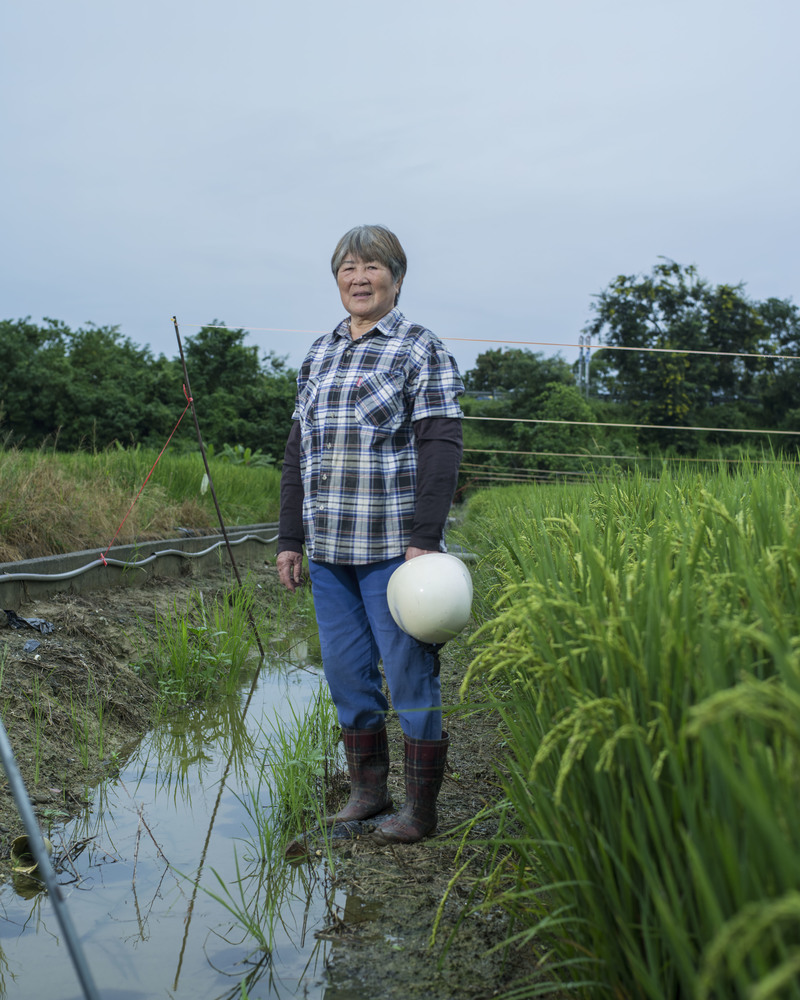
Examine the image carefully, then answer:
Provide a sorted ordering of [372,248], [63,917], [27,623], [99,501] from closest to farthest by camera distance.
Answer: [63,917]
[372,248]
[27,623]
[99,501]

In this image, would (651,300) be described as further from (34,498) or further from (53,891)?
(53,891)

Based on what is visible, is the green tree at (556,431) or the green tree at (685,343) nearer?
the green tree at (556,431)

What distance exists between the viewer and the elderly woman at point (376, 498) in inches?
108

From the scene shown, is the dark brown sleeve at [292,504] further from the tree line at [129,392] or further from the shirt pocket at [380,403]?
the tree line at [129,392]

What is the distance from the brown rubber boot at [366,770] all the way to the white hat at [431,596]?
549mm

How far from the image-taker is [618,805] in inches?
57.7

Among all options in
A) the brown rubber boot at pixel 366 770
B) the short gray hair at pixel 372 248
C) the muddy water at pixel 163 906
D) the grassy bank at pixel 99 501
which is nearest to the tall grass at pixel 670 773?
the muddy water at pixel 163 906

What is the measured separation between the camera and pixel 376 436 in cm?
278

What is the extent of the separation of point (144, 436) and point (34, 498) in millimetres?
18403

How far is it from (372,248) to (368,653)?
1374 millimetres

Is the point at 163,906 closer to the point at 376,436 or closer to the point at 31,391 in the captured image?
the point at 376,436

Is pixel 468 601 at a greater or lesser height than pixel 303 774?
greater

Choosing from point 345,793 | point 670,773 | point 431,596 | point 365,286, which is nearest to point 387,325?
point 365,286

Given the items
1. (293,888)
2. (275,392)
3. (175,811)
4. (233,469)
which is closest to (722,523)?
(293,888)
